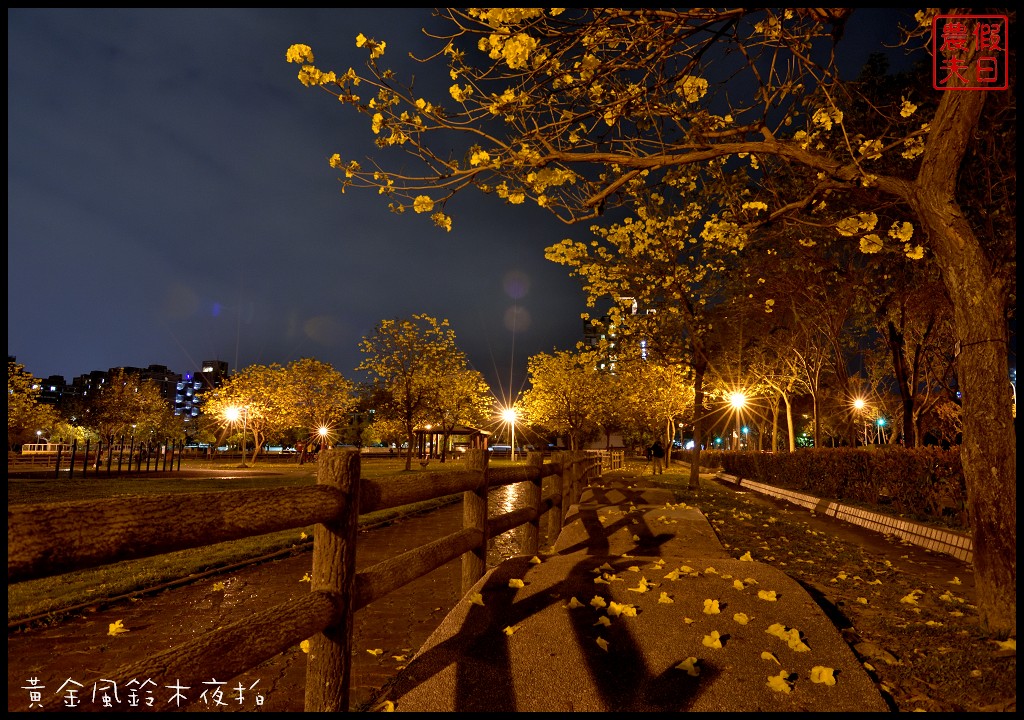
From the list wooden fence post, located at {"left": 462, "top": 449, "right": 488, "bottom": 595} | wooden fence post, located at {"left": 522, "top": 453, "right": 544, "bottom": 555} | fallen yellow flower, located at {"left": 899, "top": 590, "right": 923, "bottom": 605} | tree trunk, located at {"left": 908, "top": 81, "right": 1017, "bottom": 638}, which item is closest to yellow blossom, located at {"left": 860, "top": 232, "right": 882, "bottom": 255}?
tree trunk, located at {"left": 908, "top": 81, "right": 1017, "bottom": 638}

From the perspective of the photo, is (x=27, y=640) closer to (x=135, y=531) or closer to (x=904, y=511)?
(x=135, y=531)

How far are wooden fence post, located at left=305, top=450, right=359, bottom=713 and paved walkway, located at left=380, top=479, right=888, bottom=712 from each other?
0.35 meters

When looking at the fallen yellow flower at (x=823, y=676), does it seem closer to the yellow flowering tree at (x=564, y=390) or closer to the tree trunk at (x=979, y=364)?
the tree trunk at (x=979, y=364)

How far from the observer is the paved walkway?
9.95 feet

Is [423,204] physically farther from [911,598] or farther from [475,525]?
[911,598]

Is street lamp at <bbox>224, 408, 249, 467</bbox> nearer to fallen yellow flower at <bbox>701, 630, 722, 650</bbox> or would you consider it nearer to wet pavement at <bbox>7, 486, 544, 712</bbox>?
wet pavement at <bbox>7, 486, 544, 712</bbox>

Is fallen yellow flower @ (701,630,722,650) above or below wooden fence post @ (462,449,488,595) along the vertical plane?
below

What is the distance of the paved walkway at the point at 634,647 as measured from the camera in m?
3.03

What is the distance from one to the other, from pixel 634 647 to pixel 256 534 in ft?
8.43

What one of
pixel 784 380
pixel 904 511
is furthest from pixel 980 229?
pixel 784 380

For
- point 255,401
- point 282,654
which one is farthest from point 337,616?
point 255,401

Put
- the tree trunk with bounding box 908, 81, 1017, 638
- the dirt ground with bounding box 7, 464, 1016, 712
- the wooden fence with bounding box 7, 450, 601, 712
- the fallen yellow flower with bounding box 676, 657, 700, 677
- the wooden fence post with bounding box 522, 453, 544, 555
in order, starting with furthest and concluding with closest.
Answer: the wooden fence post with bounding box 522, 453, 544, 555, the tree trunk with bounding box 908, 81, 1017, 638, the dirt ground with bounding box 7, 464, 1016, 712, the fallen yellow flower with bounding box 676, 657, 700, 677, the wooden fence with bounding box 7, 450, 601, 712

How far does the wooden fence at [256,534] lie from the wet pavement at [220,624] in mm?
166

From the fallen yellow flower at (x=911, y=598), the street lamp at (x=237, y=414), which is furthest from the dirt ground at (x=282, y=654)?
the street lamp at (x=237, y=414)
